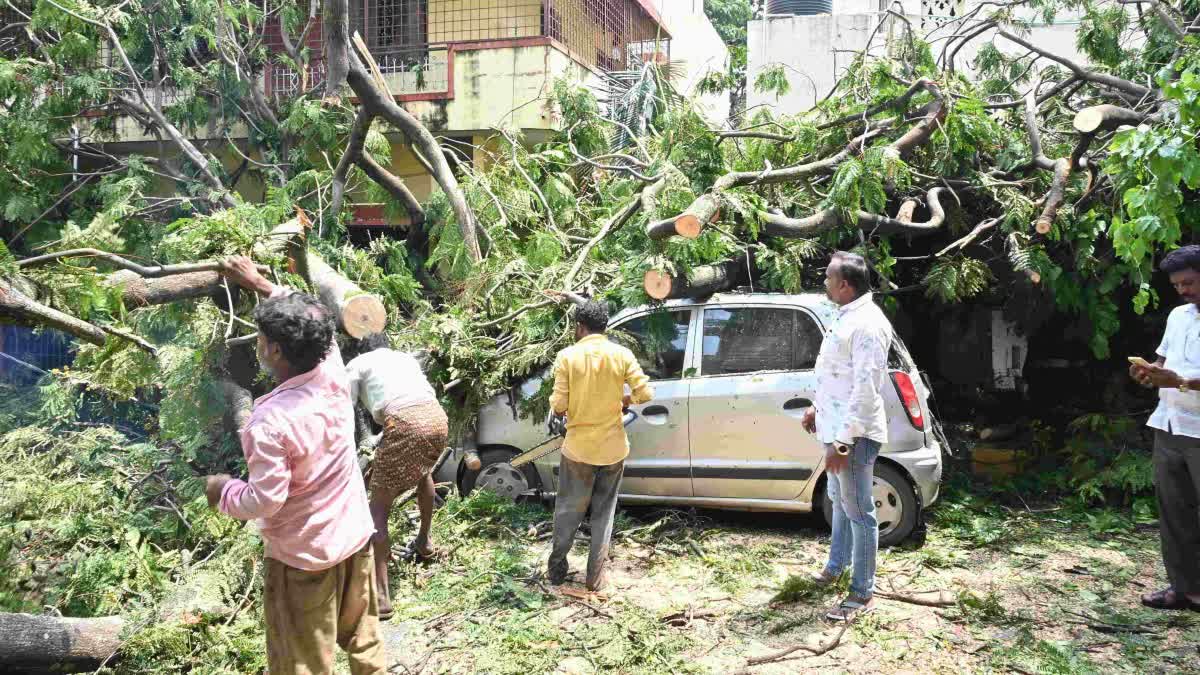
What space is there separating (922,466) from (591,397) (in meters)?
2.23

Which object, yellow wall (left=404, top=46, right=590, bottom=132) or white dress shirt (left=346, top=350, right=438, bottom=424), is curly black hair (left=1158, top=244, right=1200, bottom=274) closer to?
white dress shirt (left=346, top=350, right=438, bottom=424)

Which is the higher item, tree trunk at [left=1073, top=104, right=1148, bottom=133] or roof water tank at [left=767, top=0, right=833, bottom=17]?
roof water tank at [left=767, top=0, right=833, bottom=17]

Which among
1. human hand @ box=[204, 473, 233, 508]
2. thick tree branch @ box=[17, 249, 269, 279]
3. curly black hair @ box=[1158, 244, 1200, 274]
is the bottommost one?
human hand @ box=[204, 473, 233, 508]

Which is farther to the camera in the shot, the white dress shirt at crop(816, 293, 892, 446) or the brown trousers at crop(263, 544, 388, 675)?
the white dress shirt at crop(816, 293, 892, 446)

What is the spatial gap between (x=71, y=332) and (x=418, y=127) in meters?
4.50

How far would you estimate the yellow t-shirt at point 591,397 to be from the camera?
502 cm

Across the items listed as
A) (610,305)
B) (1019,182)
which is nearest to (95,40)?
(610,305)

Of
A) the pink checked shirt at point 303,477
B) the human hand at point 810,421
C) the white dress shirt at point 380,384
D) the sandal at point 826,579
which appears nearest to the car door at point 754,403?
the human hand at point 810,421

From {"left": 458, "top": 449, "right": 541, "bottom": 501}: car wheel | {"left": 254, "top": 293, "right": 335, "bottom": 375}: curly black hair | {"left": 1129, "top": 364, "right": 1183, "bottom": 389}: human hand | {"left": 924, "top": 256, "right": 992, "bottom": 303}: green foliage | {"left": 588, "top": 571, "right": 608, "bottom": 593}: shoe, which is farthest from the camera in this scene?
{"left": 924, "top": 256, "right": 992, "bottom": 303}: green foliage

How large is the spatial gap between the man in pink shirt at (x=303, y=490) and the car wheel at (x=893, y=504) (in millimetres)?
3545

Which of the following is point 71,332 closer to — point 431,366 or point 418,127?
point 431,366

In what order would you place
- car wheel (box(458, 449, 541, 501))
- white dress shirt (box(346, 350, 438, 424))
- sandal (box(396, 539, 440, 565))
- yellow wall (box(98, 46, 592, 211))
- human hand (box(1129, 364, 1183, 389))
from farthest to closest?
yellow wall (box(98, 46, 592, 211)), car wheel (box(458, 449, 541, 501)), sandal (box(396, 539, 440, 565)), white dress shirt (box(346, 350, 438, 424)), human hand (box(1129, 364, 1183, 389))

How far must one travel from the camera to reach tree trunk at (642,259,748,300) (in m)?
5.95

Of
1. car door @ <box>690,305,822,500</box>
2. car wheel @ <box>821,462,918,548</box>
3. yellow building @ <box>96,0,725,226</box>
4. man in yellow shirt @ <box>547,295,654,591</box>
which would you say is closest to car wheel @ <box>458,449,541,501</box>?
car door @ <box>690,305,822,500</box>
